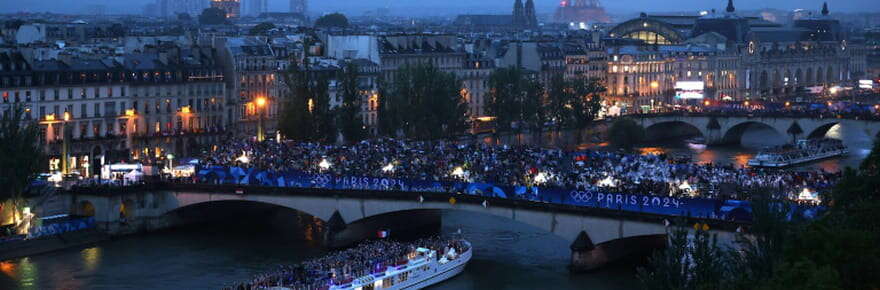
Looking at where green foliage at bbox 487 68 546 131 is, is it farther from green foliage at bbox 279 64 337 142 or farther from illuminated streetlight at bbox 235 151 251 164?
illuminated streetlight at bbox 235 151 251 164

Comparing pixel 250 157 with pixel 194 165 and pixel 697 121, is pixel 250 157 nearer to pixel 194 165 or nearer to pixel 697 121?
pixel 194 165

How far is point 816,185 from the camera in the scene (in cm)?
6069

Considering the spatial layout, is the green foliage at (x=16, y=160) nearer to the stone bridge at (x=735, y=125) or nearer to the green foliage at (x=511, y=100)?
the green foliage at (x=511, y=100)

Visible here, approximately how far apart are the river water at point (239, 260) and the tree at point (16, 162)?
300 centimetres

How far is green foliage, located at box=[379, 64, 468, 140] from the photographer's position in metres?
87.6

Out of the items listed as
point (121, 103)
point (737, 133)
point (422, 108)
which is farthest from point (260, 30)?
point (121, 103)

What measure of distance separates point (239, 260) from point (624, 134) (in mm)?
48948

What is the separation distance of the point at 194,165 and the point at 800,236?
38.8 meters

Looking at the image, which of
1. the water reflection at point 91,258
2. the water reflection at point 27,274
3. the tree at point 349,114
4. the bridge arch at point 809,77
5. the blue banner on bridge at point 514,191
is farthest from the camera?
the bridge arch at point 809,77

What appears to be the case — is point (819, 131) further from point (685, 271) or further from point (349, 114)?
point (685, 271)

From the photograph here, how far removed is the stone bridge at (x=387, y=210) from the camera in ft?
175

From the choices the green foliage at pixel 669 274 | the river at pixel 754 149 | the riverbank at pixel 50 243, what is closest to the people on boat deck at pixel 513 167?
the riverbank at pixel 50 243

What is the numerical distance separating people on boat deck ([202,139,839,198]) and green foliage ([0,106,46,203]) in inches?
415

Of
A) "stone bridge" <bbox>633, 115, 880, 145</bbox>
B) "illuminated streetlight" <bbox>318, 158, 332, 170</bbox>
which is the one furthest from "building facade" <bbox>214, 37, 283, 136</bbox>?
"stone bridge" <bbox>633, 115, 880, 145</bbox>
